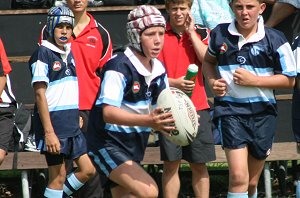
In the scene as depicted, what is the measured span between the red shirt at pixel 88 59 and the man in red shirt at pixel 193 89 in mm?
760

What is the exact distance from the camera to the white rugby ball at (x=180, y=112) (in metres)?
6.61

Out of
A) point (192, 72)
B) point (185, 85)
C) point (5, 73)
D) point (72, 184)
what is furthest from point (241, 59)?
point (5, 73)

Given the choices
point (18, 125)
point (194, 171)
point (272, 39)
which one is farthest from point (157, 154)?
point (272, 39)

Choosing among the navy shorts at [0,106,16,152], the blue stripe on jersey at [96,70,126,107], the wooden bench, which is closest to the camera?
the blue stripe on jersey at [96,70,126,107]

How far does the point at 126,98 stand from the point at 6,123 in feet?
7.12

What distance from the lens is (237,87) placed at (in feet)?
25.2

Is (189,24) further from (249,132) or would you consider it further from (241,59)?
(249,132)

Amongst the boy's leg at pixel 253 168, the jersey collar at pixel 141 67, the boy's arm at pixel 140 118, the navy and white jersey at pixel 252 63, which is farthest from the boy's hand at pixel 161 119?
the boy's leg at pixel 253 168

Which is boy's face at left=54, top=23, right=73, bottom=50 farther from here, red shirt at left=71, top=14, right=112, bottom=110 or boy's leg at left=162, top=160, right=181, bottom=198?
boy's leg at left=162, top=160, right=181, bottom=198

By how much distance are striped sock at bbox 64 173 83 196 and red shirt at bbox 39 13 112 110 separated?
2.36 feet

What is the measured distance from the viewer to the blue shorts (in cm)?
766

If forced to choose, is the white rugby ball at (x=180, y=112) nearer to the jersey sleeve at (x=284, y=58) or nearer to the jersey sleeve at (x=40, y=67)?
the jersey sleeve at (x=284, y=58)

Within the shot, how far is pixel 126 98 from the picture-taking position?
6.90m

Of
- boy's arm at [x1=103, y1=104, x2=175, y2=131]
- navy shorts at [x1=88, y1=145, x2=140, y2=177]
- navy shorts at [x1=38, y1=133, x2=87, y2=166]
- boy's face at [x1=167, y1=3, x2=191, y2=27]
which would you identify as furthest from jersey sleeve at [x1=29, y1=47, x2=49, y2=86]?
boy's arm at [x1=103, y1=104, x2=175, y2=131]
